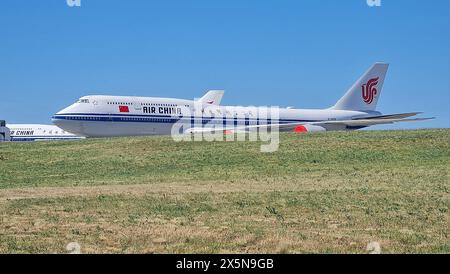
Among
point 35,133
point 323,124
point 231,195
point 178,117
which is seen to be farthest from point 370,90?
point 35,133

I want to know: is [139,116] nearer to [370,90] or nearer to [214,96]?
[214,96]

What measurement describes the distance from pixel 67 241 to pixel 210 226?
3630mm

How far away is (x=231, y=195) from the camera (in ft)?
76.5

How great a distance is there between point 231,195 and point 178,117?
1326 inches

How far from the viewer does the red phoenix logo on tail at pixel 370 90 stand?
66.6m

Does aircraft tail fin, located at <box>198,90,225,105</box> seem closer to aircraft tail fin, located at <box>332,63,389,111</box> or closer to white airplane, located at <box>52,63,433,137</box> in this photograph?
white airplane, located at <box>52,63,433,137</box>

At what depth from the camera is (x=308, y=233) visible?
16.1m

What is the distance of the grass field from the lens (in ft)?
50.0

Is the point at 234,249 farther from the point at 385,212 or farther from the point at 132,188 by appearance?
the point at 132,188

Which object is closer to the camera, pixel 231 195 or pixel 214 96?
pixel 231 195

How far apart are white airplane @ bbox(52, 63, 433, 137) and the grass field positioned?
9.52m

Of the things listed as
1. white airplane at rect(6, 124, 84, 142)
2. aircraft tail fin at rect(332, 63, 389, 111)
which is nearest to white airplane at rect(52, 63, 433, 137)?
aircraft tail fin at rect(332, 63, 389, 111)

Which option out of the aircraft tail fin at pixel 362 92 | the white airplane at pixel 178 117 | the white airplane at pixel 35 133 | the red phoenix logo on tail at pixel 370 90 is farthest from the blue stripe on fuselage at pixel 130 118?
the white airplane at pixel 35 133
